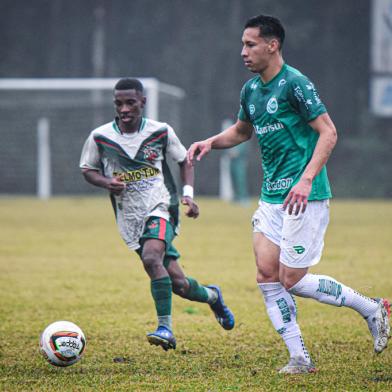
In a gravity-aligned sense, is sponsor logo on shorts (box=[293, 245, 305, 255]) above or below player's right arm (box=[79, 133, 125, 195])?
below

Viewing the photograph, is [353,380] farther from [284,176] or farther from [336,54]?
[336,54]

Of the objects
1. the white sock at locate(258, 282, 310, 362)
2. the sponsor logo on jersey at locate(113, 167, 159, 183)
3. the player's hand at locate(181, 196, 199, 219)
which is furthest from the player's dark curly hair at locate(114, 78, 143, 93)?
the white sock at locate(258, 282, 310, 362)

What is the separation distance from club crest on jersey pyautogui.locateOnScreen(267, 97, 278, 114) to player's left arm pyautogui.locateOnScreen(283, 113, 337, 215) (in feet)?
0.82

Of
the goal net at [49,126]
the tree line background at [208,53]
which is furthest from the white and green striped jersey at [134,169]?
the tree line background at [208,53]

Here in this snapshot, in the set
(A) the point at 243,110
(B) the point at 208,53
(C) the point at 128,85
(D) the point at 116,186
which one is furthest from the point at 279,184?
(B) the point at 208,53

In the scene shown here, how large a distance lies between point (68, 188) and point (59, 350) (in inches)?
839

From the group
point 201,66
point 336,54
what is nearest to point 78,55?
point 201,66

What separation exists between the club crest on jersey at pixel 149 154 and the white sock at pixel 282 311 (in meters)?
1.31

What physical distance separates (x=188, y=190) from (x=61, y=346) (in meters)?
1.45

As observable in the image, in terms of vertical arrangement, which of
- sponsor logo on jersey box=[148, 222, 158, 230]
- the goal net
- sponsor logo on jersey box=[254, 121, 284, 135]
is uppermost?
sponsor logo on jersey box=[254, 121, 284, 135]

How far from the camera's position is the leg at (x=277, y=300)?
5.09m

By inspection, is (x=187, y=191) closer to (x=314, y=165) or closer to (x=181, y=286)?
(x=181, y=286)

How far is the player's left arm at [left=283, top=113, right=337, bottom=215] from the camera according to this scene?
4.75 m

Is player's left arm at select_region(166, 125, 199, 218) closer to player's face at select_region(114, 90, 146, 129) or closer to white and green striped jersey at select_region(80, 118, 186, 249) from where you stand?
white and green striped jersey at select_region(80, 118, 186, 249)
